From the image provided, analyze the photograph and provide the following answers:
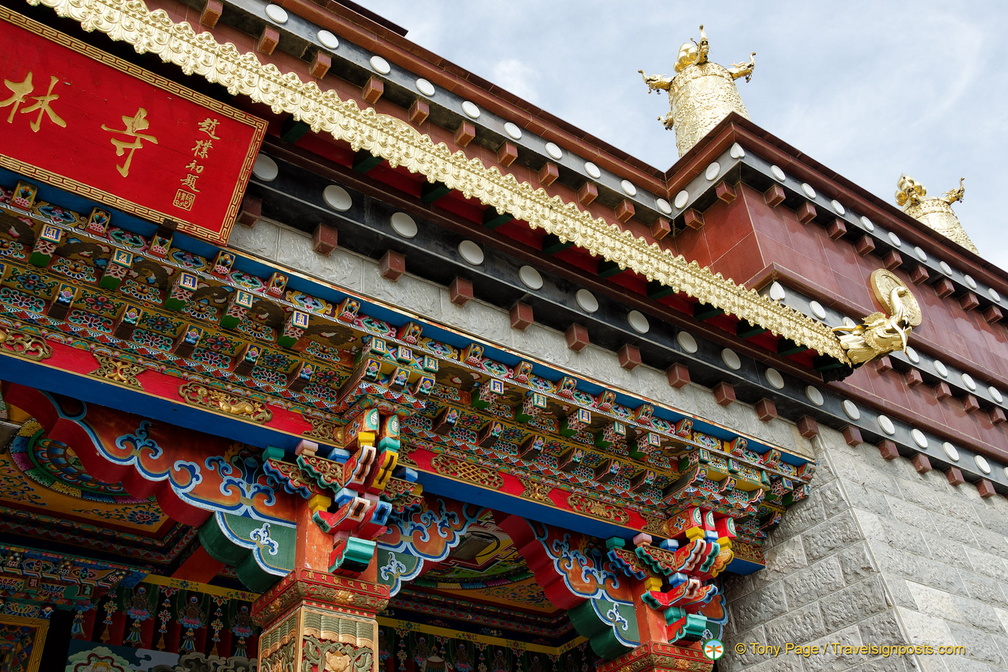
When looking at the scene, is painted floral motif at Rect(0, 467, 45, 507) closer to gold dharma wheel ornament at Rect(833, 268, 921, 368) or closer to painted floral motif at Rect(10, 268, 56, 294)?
→ painted floral motif at Rect(10, 268, 56, 294)

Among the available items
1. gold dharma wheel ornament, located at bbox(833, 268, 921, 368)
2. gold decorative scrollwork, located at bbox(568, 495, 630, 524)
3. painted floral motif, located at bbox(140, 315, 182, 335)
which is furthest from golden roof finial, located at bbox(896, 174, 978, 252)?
painted floral motif, located at bbox(140, 315, 182, 335)

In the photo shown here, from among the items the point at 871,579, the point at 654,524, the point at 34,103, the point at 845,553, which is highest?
the point at 34,103

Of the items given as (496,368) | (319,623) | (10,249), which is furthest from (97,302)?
(496,368)

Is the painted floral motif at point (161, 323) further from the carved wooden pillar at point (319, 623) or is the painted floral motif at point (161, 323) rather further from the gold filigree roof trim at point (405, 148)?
the carved wooden pillar at point (319, 623)

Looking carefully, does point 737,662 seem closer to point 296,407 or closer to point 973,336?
point 296,407

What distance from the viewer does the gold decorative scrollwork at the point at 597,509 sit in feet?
19.3

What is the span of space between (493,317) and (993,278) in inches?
277

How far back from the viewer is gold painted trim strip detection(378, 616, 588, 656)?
25.3ft

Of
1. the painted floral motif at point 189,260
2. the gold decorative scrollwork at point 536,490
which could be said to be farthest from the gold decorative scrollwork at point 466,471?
the painted floral motif at point 189,260

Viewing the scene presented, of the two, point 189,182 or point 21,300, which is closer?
point 21,300

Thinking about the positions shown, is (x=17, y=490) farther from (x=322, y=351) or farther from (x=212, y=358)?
(x=322, y=351)

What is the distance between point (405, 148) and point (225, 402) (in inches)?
66.9

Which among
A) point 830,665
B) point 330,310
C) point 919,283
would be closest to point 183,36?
point 330,310

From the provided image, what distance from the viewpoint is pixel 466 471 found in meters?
5.43
